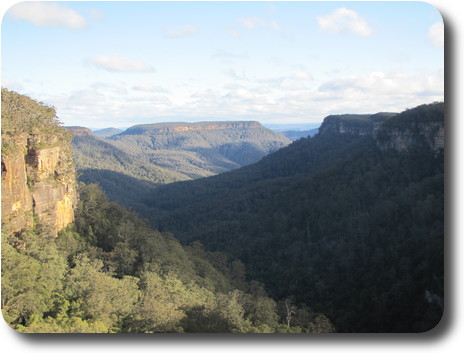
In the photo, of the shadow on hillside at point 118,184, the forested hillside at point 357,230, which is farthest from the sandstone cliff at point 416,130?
the shadow on hillside at point 118,184

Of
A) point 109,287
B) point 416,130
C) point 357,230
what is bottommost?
point 357,230

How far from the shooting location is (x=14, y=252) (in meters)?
16.0

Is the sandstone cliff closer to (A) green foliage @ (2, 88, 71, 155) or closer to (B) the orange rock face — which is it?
(B) the orange rock face

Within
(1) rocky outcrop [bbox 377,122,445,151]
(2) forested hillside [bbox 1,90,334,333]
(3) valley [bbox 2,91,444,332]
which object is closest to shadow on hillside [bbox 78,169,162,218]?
(3) valley [bbox 2,91,444,332]

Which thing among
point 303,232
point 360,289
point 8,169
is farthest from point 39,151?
point 303,232

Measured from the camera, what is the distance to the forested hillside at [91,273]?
1442 cm

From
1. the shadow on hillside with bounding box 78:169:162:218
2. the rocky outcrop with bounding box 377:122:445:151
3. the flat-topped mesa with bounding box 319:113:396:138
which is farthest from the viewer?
the shadow on hillside with bounding box 78:169:162:218

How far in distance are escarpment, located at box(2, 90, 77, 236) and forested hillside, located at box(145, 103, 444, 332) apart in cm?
1779

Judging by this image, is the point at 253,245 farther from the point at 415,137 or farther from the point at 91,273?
the point at 91,273

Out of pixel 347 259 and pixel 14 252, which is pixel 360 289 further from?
pixel 14 252

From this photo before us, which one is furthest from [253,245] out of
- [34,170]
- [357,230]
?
[34,170]

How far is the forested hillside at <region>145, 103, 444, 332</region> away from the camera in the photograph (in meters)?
23.2

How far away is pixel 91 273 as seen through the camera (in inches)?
684

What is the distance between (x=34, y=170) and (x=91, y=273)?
6.25 m
